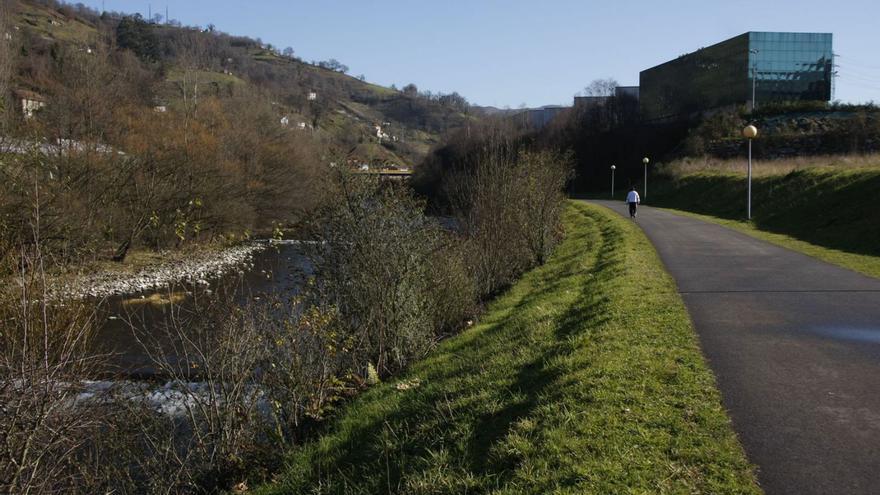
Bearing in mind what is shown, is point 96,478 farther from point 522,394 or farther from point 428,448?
point 522,394

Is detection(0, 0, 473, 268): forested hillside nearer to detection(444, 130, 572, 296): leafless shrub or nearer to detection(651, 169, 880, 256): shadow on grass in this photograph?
detection(444, 130, 572, 296): leafless shrub

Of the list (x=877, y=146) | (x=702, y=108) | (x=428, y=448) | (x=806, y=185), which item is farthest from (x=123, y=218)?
(x=702, y=108)

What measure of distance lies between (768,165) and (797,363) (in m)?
34.9

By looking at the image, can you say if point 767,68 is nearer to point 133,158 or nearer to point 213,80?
point 133,158

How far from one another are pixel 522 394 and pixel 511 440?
4.39ft

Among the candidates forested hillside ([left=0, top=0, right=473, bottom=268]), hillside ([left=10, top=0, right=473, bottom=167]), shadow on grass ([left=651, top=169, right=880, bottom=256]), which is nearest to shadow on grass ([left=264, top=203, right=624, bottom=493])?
forested hillside ([left=0, top=0, right=473, bottom=268])

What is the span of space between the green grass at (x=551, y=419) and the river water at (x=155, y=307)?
1.97 metres

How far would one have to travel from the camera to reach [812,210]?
78.4ft

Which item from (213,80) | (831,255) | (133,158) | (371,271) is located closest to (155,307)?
(133,158)

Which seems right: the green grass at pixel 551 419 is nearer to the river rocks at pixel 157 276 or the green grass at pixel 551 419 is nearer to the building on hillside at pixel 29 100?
the river rocks at pixel 157 276

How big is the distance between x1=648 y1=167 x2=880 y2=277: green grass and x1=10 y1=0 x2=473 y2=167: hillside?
10890mm

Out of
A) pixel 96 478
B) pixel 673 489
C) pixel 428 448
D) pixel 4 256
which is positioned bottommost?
pixel 96 478

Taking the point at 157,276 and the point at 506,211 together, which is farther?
the point at 157,276

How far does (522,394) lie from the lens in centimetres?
659
